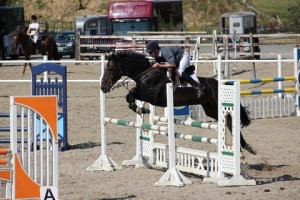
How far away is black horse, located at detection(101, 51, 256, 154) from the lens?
44.8 feet

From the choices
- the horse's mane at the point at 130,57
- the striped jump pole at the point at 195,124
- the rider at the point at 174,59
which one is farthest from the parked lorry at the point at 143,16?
the striped jump pole at the point at 195,124

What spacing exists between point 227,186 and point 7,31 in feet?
125

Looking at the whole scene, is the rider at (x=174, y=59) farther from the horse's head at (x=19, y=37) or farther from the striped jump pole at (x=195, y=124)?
the horse's head at (x=19, y=37)

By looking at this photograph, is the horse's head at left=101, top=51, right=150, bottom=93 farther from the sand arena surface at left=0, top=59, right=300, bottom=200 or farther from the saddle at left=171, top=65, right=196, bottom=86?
the sand arena surface at left=0, top=59, right=300, bottom=200

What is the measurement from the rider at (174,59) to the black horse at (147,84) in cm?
12

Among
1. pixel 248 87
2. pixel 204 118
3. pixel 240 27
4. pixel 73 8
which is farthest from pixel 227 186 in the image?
pixel 73 8

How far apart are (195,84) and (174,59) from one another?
0.52 meters

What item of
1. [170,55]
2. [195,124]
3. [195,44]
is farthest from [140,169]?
[195,44]

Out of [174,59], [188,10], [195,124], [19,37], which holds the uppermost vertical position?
[188,10]

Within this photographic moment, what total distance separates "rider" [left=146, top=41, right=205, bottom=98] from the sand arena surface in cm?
134

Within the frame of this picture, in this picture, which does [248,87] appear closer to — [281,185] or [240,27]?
[281,185]

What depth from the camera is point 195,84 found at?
45.3 ft

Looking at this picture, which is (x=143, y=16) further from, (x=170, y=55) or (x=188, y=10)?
(x=170, y=55)

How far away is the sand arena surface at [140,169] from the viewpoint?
37.3 ft
